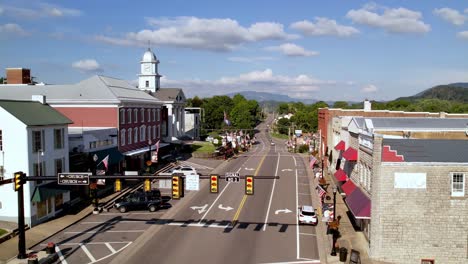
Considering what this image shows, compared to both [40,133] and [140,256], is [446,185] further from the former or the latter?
[40,133]

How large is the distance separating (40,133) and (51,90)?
85.0 feet

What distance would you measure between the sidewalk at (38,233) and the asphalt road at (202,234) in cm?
74

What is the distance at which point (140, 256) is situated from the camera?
2581cm

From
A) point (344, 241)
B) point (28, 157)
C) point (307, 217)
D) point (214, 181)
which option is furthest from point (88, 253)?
point (344, 241)

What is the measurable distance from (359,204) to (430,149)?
225 inches

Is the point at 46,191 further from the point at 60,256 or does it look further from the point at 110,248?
the point at 110,248

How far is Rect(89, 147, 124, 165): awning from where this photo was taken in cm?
4595

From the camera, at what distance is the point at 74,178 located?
26391 mm

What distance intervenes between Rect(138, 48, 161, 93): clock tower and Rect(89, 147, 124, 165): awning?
49496mm

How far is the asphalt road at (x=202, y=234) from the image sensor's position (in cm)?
2591

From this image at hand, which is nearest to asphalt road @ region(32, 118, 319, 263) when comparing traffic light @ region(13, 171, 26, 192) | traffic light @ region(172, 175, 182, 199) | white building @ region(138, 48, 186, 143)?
traffic light @ region(172, 175, 182, 199)

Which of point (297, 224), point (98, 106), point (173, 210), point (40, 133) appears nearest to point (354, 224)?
point (297, 224)

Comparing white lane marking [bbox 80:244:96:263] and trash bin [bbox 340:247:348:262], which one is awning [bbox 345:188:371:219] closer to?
trash bin [bbox 340:247:348:262]

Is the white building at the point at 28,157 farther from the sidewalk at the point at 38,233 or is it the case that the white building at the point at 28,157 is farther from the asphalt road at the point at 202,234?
the asphalt road at the point at 202,234
